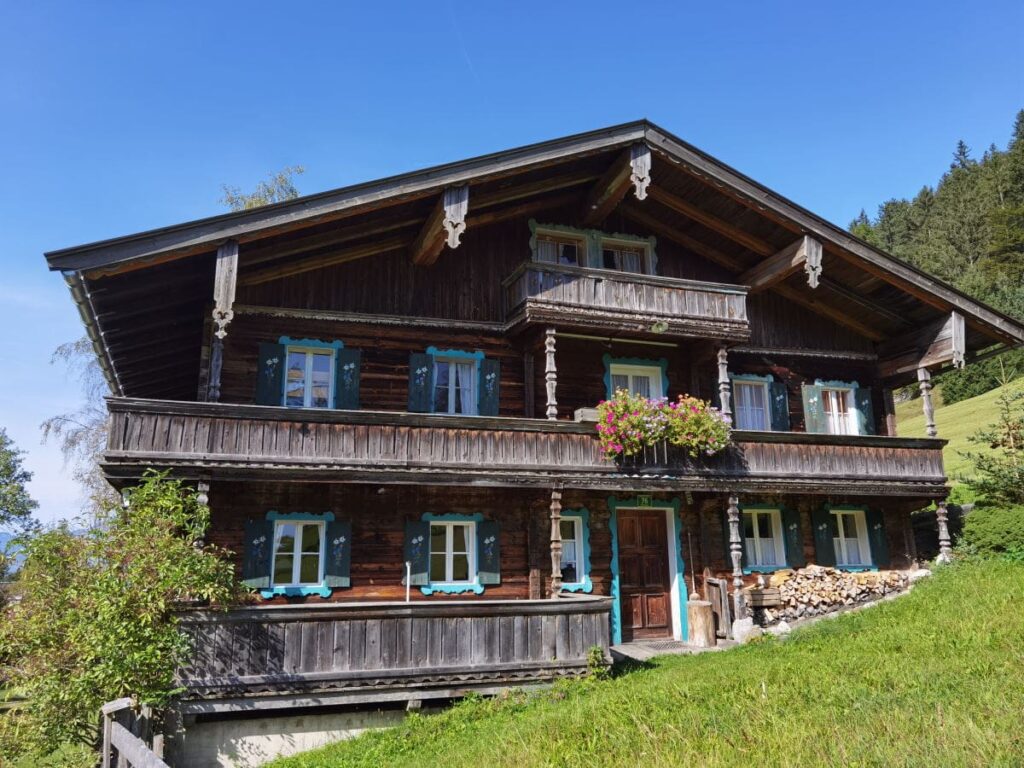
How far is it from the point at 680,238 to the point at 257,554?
42.3 ft

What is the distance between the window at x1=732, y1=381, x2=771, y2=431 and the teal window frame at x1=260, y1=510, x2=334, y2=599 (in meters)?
10.7

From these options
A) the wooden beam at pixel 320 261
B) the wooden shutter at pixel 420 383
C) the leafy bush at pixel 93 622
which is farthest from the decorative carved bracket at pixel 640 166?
the leafy bush at pixel 93 622

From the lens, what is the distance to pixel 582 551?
17.5 m

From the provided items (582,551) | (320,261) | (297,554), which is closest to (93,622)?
(297,554)

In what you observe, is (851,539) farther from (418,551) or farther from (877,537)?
(418,551)

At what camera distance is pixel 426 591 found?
16.0 m

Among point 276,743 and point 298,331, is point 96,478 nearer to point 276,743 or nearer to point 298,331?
point 298,331

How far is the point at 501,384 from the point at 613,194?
5301 mm

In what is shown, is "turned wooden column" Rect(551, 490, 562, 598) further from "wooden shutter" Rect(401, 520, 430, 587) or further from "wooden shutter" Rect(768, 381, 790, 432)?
"wooden shutter" Rect(768, 381, 790, 432)

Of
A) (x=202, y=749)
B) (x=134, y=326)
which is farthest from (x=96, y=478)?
(x=202, y=749)

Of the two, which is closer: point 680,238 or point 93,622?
point 93,622

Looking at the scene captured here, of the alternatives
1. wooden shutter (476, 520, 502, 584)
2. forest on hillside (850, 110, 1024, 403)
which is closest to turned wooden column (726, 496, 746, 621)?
wooden shutter (476, 520, 502, 584)

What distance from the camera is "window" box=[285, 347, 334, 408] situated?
1673cm

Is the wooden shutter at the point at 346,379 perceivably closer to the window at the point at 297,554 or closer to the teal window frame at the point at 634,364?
the window at the point at 297,554
